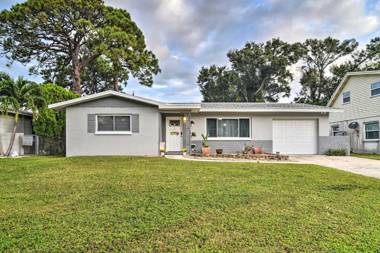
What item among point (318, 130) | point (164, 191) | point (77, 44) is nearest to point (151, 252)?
point (164, 191)

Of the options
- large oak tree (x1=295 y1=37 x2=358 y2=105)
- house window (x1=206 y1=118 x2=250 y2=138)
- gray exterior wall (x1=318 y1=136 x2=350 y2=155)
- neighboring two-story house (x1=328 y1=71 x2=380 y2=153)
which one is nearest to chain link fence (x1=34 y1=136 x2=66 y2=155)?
house window (x1=206 y1=118 x2=250 y2=138)

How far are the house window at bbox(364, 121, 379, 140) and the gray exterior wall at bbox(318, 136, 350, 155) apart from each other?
12.0 ft

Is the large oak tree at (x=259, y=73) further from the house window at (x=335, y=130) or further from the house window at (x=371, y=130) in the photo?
the house window at (x=371, y=130)

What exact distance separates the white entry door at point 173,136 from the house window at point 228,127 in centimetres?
168

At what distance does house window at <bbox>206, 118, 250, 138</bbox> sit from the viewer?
49.5 ft

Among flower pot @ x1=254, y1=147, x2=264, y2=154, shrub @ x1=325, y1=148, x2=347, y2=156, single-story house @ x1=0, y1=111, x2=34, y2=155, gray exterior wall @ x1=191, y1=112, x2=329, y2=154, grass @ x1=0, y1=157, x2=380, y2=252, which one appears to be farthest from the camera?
gray exterior wall @ x1=191, y1=112, x2=329, y2=154

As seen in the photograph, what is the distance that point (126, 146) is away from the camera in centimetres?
1313

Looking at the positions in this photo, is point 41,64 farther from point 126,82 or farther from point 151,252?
point 151,252

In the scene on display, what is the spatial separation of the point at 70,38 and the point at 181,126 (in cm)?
1569

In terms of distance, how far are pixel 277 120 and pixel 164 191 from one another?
36.8 feet

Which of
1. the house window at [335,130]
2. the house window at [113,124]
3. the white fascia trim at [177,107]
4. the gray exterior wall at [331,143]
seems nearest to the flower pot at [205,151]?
Answer: the white fascia trim at [177,107]

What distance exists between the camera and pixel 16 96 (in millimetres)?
13672

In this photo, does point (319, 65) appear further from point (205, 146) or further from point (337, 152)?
point (205, 146)

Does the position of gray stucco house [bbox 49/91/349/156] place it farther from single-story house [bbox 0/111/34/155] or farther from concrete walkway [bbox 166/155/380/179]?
single-story house [bbox 0/111/34/155]
